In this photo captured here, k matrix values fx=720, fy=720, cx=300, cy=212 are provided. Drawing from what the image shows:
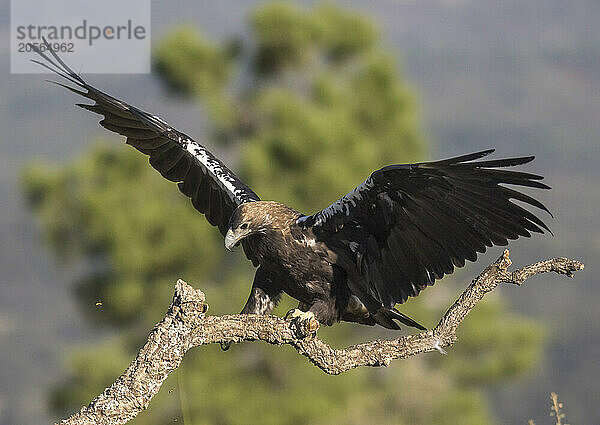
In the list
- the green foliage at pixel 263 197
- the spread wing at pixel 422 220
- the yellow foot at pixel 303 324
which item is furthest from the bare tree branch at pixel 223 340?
the green foliage at pixel 263 197

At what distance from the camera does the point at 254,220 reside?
317 centimetres

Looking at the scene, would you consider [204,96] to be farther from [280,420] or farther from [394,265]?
[394,265]

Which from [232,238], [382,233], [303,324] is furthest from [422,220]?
[232,238]

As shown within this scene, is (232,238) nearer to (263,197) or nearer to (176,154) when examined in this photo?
(176,154)

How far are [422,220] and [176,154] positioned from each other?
1612mm

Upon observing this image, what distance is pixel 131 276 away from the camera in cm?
802

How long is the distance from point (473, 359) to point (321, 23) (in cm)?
443

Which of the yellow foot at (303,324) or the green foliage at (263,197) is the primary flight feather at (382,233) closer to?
the yellow foot at (303,324)

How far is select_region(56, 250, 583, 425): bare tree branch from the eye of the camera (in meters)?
2.72

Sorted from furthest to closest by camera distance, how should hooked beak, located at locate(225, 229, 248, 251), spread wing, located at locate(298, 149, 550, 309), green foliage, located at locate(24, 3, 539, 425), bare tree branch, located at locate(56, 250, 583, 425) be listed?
1. green foliage, located at locate(24, 3, 539, 425)
2. hooked beak, located at locate(225, 229, 248, 251)
3. spread wing, located at locate(298, 149, 550, 309)
4. bare tree branch, located at locate(56, 250, 583, 425)

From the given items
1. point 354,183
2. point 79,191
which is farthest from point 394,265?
point 79,191

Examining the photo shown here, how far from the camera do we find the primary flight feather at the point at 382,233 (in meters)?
2.91

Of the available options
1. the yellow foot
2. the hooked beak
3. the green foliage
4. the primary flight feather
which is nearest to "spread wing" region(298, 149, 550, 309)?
the primary flight feather

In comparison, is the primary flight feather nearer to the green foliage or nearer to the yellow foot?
the yellow foot
